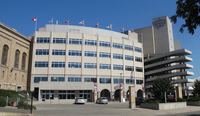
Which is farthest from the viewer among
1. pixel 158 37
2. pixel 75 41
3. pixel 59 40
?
pixel 158 37

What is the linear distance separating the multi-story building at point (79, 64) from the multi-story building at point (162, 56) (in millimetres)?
15455

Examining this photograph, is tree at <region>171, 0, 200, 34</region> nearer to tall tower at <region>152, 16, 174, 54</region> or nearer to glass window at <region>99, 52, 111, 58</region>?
glass window at <region>99, 52, 111, 58</region>

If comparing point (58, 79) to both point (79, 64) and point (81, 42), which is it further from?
point (81, 42)

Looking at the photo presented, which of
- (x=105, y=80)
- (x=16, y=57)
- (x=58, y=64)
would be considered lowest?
(x=105, y=80)

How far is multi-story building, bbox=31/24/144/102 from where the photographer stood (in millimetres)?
77062

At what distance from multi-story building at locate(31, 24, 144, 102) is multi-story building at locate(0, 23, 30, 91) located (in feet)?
8.98

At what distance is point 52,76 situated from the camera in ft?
254

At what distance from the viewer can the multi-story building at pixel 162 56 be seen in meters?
99.5

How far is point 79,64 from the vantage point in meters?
80.2

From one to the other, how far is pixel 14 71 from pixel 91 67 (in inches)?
903

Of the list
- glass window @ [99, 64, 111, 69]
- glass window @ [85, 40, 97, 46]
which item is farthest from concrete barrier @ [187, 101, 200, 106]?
glass window @ [85, 40, 97, 46]

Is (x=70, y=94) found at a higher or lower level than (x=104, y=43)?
lower

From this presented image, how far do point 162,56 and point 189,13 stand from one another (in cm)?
9699

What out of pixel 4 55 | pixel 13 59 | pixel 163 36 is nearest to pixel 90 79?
pixel 13 59
